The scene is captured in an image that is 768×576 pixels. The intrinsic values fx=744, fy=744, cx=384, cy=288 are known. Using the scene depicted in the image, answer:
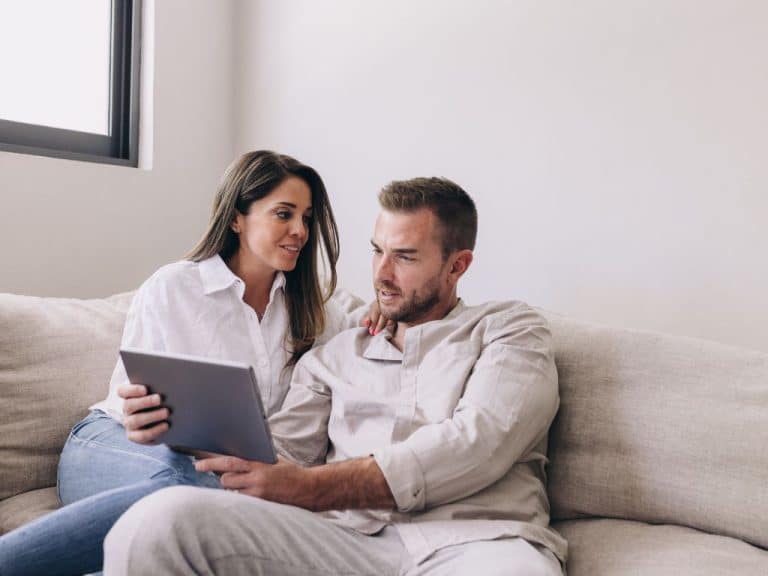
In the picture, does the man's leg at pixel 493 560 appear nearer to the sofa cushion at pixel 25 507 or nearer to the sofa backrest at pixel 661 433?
the sofa backrest at pixel 661 433

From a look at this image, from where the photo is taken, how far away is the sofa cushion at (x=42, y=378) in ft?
5.18

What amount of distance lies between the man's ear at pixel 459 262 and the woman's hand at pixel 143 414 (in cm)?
67

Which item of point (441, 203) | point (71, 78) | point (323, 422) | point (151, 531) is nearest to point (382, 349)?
point (323, 422)

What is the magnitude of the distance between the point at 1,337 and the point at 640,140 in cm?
155

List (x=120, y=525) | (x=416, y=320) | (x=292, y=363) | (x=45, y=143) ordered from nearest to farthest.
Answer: (x=120, y=525) < (x=416, y=320) < (x=292, y=363) < (x=45, y=143)

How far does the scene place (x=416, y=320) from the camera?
62.6 inches

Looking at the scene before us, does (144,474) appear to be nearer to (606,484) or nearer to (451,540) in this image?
(451,540)

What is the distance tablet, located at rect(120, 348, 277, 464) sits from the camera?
1.08 metres

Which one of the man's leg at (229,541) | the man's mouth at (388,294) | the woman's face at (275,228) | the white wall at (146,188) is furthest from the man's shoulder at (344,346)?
the white wall at (146,188)

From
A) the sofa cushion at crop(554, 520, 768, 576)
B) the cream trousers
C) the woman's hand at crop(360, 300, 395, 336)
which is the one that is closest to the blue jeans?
the cream trousers

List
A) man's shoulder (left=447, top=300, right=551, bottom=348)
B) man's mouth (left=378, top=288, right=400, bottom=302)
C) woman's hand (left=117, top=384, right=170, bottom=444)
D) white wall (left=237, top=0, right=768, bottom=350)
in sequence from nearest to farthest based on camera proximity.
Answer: woman's hand (left=117, top=384, right=170, bottom=444), man's shoulder (left=447, top=300, right=551, bottom=348), man's mouth (left=378, top=288, right=400, bottom=302), white wall (left=237, top=0, right=768, bottom=350)

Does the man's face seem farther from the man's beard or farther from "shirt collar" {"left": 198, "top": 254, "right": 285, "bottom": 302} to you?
"shirt collar" {"left": 198, "top": 254, "right": 285, "bottom": 302}

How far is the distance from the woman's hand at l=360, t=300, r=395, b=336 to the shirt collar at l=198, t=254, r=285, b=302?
0.94ft

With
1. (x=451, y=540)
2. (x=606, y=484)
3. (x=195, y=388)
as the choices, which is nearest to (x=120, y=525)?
(x=195, y=388)
